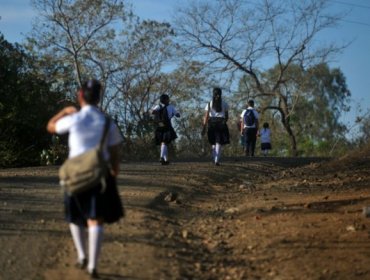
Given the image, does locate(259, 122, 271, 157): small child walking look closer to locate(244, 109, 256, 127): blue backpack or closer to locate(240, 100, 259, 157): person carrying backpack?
locate(240, 100, 259, 157): person carrying backpack

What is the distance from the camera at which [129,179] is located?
40.2 feet

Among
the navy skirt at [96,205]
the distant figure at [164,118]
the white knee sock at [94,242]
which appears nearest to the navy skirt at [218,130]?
the distant figure at [164,118]

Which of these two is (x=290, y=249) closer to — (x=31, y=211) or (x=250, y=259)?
(x=250, y=259)

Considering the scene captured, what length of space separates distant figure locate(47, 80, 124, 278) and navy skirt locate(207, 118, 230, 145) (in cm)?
865

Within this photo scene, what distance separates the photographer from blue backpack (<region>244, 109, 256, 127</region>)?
62.7 ft

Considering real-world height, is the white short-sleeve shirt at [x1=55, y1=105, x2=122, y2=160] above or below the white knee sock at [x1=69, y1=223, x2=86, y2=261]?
above

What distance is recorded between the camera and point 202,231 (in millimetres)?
8281

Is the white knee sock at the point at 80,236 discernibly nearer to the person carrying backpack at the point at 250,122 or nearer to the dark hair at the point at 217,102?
the dark hair at the point at 217,102

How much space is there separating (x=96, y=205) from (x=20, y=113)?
15.7 m

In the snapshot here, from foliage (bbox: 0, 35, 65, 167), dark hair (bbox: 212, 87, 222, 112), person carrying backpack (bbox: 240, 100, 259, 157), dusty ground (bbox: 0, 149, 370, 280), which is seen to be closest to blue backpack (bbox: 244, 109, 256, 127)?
person carrying backpack (bbox: 240, 100, 259, 157)

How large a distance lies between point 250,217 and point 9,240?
136 inches

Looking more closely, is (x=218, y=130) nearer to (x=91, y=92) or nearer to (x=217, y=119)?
(x=217, y=119)

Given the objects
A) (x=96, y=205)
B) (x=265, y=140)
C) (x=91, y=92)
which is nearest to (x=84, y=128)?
(x=91, y=92)

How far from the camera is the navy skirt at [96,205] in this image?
5.65 meters
